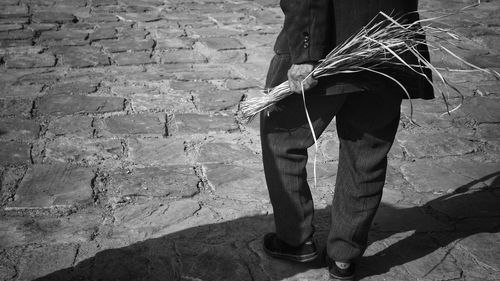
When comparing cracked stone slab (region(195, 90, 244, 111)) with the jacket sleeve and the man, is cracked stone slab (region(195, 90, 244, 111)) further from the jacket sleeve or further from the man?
the jacket sleeve

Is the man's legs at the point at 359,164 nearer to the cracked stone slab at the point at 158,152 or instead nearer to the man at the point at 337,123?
the man at the point at 337,123

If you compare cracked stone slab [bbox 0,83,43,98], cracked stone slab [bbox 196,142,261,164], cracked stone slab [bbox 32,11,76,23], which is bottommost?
cracked stone slab [bbox 196,142,261,164]

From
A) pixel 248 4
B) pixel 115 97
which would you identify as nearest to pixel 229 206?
pixel 115 97

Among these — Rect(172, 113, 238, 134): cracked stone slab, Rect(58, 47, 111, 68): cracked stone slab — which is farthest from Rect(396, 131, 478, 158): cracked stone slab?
Rect(58, 47, 111, 68): cracked stone slab

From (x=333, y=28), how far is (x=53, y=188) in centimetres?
213

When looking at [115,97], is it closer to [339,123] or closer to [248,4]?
[339,123]

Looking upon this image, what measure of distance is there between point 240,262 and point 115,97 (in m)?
2.52

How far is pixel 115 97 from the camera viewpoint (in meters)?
4.82

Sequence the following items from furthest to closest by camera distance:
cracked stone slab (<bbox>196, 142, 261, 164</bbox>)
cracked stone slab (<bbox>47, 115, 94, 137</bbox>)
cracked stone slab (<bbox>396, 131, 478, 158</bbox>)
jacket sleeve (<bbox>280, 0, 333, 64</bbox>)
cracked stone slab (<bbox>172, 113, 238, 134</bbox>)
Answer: cracked stone slab (<bbox>172, 113, 238, 134</bbox>) → cracked stone slab (<bbox>47, 115, 94, 137</bbox>) → cracked stone slab (<bbox>396, 131, 478, 158</bbox>) → cracked stone slab (<bbox>196, 142, 261, 164</bbox>) → jacket sleeve (<bbox>280, 0, 333, 64</bbox>)

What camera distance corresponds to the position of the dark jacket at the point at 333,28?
83.1 inches

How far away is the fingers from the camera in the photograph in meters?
2.20

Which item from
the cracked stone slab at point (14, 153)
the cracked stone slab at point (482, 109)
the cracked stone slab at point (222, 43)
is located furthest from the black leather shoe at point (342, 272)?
A: the cracked stone slab at point (222, 43)

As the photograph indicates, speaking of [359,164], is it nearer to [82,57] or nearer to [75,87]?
[75,87]

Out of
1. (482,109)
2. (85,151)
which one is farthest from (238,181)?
(482,109)
